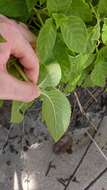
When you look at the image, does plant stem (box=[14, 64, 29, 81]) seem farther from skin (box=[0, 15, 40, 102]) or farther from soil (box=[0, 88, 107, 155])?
soil (box=[0, 88, 107, 155])

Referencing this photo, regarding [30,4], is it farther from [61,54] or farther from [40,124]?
[40,124]

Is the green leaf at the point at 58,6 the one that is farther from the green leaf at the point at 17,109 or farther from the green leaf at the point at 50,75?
the green leaf at the point at 17,109

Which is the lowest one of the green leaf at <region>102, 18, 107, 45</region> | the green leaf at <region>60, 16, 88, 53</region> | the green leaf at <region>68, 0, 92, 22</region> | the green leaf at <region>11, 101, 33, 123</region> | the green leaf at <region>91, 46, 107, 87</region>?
the green leaf at <region>11, 101, 33, 123</region>

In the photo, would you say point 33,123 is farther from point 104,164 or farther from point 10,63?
point 10,63

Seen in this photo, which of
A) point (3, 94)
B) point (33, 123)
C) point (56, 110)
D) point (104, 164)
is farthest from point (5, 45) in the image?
point (104, 164)

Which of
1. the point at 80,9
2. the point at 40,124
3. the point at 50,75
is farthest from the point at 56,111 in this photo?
the point at 40,124

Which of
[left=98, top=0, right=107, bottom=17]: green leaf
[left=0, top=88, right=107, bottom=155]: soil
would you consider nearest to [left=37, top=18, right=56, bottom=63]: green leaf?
[left=98, top=0, right=107, bottom=17]: green leaf

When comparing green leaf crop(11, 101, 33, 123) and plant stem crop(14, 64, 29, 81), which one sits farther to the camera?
green leaf crop(11, 101, 33, 123)
